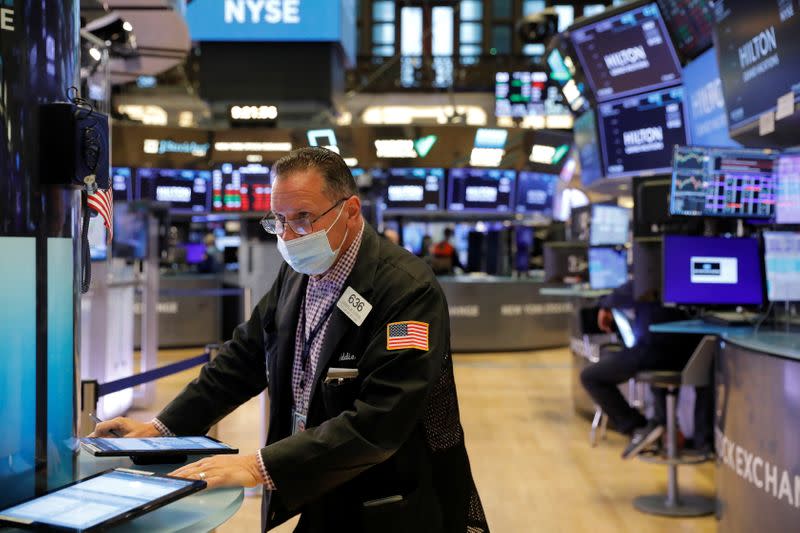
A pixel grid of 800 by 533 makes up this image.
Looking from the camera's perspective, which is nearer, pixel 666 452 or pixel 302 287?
pixel 302 287

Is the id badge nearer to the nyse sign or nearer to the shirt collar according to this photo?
the shirt collar

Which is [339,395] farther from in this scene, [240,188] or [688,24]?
[240,188]

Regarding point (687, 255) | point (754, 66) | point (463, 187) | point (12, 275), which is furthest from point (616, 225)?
point (12, 275)

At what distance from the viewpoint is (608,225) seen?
29.2 feet

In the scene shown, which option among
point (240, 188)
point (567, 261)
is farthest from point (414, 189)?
point (567, 261)

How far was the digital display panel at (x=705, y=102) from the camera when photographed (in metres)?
6.29

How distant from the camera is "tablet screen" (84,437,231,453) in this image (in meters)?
1.99

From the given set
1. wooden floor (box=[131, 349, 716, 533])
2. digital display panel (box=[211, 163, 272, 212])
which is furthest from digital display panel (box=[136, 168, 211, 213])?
wooden floor (box=[131, 349, 716, 533])

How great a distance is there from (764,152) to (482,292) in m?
7.14

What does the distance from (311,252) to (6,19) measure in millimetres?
783

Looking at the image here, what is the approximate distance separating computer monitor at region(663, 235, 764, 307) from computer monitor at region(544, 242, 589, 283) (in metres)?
3.66

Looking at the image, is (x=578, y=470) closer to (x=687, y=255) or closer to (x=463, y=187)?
(x=687, y=255)

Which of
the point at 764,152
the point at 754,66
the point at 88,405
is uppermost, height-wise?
the point at 754,66

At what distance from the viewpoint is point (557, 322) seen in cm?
1313
